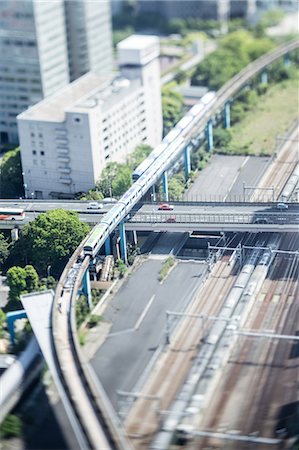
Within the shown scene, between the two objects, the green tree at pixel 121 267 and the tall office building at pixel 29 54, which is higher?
the tall office building at pixel 29 54

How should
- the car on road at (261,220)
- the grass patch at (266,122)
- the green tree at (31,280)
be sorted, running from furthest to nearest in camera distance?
the grass patch at (266,122) < the car on road at (261,220) < the green tree at (31,280)

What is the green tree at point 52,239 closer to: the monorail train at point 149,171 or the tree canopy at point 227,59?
the monorail train at point 149,171

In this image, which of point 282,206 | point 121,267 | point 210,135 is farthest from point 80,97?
point 282,206

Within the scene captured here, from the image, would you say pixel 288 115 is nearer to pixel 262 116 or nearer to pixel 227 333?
pixel 262 116

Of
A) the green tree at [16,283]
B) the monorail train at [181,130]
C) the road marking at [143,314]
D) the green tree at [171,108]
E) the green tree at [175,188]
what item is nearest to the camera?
the road marking at [143,314]

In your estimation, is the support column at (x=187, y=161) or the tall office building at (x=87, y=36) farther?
the tall office building at (x=87, y=36)

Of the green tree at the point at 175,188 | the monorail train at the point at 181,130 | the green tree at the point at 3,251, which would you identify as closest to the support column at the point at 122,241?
the monorail train at the point at 181,130

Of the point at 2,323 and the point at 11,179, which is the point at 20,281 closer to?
the point at 2,323

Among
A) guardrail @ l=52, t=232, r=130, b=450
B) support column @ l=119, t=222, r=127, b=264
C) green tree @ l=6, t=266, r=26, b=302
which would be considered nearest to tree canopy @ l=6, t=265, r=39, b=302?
green tree @ l=6, t=266, r=26, b=302

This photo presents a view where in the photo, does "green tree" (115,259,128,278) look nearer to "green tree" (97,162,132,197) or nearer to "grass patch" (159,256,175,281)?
"grass patch" (159,256,175,281)
